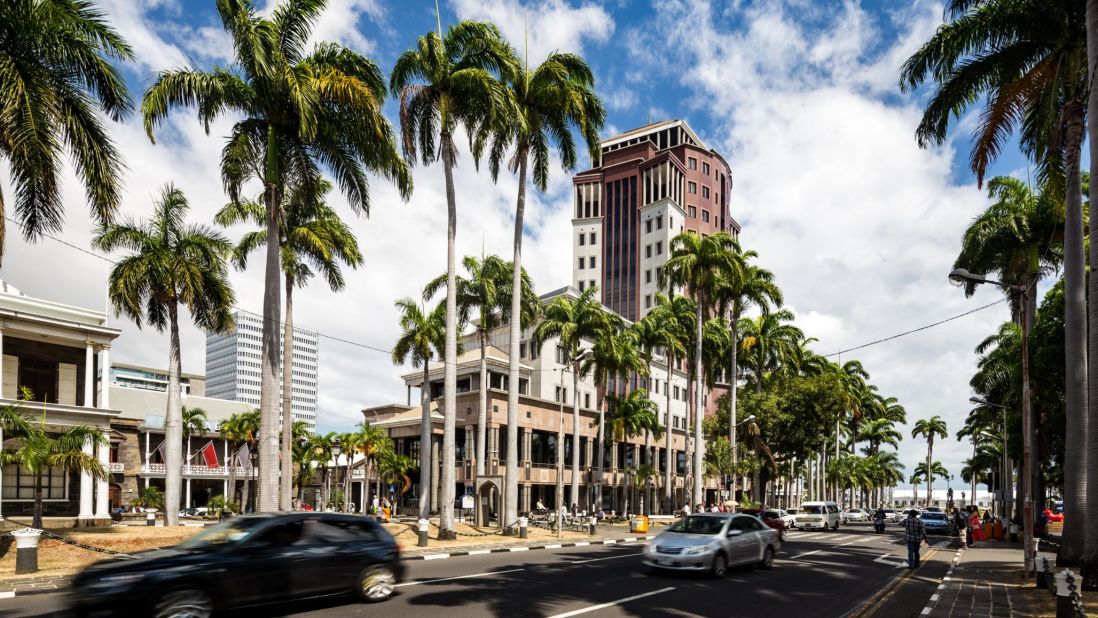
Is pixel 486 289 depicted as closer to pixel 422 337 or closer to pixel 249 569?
pixel 422 337

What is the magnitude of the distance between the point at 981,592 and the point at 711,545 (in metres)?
5.46

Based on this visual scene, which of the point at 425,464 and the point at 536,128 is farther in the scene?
the point at 425,464

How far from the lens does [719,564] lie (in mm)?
16672

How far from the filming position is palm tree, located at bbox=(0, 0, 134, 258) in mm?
15320

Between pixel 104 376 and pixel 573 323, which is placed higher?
pixel 573 323

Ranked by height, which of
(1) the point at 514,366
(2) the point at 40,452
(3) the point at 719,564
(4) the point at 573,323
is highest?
(4) the point at 573,323

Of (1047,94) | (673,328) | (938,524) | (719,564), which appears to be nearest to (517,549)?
(719,564)

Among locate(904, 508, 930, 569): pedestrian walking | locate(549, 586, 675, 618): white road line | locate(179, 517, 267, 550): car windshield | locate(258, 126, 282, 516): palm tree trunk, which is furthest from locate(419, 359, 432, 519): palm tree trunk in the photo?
locate(179, 517, 267, 550): car windshield

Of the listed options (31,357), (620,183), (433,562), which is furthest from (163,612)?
(620,183)

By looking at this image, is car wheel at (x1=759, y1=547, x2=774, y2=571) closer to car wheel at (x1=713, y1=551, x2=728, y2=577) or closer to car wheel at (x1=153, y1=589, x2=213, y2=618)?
car wheel at (x1=713, y1=551, x2=728, y2=577)

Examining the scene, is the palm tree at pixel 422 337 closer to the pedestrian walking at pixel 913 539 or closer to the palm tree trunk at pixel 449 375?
the palm tree trunk at pixel 449 375

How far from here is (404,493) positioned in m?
65.3

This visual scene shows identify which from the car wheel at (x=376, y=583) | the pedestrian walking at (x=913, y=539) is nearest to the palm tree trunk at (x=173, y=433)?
the car wheel at (x=376, y=583)

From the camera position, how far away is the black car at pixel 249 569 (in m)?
8.90
